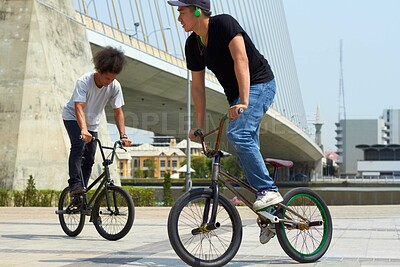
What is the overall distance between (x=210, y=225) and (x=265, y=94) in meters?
1.02

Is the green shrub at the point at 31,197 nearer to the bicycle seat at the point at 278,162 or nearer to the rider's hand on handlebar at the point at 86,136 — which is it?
the rider's hand on handlebar at the point at 86,136

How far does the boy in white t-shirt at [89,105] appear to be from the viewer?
7051 millimetres

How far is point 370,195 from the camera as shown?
33.1 metres

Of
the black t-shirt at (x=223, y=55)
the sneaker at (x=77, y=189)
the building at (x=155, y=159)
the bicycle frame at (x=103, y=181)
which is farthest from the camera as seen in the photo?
the building at (x=155, y=159)

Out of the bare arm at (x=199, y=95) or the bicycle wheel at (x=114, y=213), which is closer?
the bare arm at (x=199, y=95)

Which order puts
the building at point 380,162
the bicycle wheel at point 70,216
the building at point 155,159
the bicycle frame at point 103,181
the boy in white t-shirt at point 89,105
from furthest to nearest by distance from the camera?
the building at point 155,159 < the building at point 380,162 < the bicycle wheel at point 70,216 < the boy in white t-shirt at point 89,105 < the bicycle frame at point 103,181

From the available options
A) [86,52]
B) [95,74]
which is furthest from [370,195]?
[95,74]

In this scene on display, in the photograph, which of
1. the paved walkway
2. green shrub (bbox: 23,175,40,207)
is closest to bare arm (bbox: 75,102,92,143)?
the paved walkway

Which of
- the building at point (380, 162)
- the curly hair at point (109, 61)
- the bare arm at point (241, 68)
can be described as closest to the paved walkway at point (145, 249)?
the bare arm at point (241, 68)

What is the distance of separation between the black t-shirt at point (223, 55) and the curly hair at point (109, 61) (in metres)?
1.82

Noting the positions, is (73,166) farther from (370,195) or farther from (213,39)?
(370,195)

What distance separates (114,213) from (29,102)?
39.3 ft

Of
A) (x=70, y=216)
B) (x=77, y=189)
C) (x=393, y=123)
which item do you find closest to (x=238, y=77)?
(x=77, y=189)

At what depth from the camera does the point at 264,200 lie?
502 centimetres
